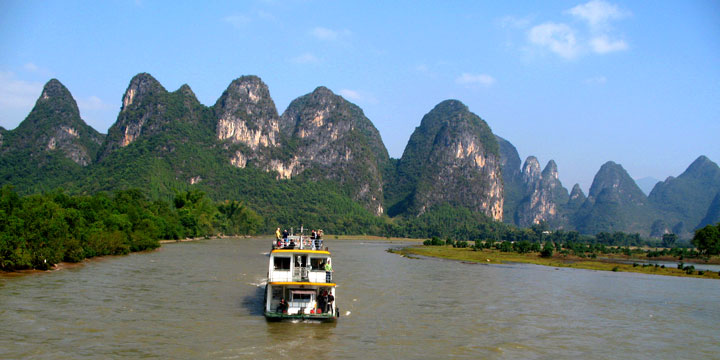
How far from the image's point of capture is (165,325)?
2298cm

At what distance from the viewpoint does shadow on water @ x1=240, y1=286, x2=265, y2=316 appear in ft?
88.6

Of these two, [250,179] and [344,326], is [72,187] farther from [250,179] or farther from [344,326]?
[344,326]

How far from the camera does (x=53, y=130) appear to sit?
180 metres

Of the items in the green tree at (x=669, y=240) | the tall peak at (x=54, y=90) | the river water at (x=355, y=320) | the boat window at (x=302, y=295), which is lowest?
the river water at (x=355, y=320)

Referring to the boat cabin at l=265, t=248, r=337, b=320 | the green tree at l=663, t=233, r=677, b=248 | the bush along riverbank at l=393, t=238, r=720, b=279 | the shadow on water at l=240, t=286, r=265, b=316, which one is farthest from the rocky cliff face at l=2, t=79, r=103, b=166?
the green tree at l=663, t=233, r=677, b=248

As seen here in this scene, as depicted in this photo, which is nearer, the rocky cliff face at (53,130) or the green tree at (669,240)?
the green tree at (669,240)

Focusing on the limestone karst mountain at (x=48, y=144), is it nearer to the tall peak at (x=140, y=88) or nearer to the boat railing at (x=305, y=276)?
the tall peak at (x=140, y=88)

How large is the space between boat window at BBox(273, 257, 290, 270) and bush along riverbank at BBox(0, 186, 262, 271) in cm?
2087

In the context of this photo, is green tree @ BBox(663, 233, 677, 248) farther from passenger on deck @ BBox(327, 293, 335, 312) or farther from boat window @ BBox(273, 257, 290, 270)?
boat window @ BBox(273, 257, 290, 270)

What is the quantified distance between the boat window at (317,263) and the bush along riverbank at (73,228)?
22.1 meters

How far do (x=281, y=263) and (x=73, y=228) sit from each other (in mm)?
29898

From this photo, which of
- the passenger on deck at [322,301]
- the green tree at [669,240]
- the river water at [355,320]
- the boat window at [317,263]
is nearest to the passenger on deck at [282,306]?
the river water at [355,320]

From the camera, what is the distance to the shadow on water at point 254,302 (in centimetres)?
2700

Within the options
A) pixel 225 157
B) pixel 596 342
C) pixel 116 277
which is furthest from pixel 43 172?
pixel 596 342
